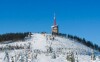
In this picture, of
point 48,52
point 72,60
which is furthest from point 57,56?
point 72,60

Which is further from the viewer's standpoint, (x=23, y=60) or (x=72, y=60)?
(x=72, y=60)

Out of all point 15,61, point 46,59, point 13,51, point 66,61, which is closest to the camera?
point 15,61

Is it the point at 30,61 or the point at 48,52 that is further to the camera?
the point at 48,52

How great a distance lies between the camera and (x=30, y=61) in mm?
145250

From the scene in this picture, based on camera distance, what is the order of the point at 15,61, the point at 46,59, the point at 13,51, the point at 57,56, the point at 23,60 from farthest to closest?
the point at 13,51
the point at 57,56
the point at 46,59
the point at 15,61
the point at 23,60

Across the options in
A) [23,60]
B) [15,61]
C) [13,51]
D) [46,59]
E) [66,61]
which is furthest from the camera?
[13,51]

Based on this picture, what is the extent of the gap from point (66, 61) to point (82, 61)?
595cm

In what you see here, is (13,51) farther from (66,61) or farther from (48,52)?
(66,61)

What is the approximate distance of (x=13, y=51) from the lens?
196625mm

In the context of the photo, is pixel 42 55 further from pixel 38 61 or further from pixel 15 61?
pixel 15 61

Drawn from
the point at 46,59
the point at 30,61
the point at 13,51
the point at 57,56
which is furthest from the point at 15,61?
the point at 13,51

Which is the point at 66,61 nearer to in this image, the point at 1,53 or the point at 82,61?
the point at 82,61

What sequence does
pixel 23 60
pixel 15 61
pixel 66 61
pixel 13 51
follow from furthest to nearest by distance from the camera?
pixel 13 51 < pixel 66 61 < pixel 15 61 < pixel 23 60

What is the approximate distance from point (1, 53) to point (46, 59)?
26.9 meters
